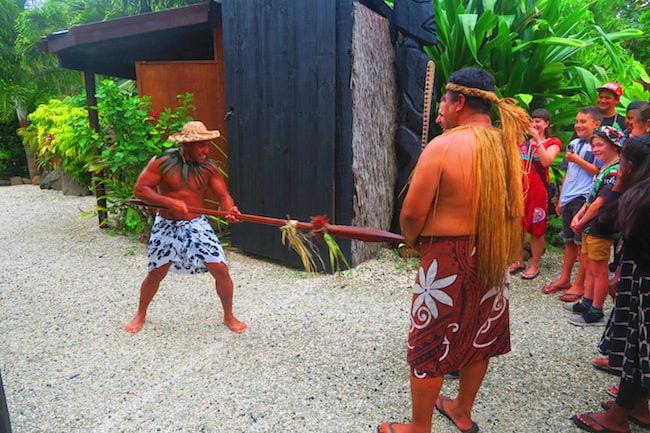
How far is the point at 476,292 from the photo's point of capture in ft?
6.11

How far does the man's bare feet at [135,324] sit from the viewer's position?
3.30 metres

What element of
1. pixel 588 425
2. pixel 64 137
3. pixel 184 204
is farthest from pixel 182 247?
pixel 64 137

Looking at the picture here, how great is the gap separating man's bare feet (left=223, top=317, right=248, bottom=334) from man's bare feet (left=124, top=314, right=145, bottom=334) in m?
0.62

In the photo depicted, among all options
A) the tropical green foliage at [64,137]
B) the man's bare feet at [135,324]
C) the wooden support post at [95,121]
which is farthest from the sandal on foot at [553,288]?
the tropical green foliage at [64,137]

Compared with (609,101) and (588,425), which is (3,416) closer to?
(588,425)

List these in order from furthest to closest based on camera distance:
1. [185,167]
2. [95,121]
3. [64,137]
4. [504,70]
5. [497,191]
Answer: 1. [64,137]
2. [95,121]
3. [504,70]
4. [185,167]
5. [497,191]

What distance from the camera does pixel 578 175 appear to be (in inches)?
149

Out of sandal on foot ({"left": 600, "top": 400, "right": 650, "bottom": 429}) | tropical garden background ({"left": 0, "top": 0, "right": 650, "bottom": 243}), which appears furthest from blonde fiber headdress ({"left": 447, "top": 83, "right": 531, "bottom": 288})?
tropical garden background ({"left": 0, "top": 0, "right": 650, "bottom": 243})

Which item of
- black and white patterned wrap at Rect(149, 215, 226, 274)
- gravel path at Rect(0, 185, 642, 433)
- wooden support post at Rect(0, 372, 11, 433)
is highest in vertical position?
black and white patterned wrap at Rect(149, 215, 226, 274)

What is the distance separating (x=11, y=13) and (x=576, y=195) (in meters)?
16.8

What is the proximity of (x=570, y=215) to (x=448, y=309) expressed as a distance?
2.61 m

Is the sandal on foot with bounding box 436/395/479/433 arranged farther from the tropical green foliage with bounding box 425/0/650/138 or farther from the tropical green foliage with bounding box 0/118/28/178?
the tropical green foliage with bounding box 0/118/28/178

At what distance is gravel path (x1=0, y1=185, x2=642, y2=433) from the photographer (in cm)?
235

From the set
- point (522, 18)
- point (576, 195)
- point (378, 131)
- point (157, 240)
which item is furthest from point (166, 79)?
point (576, 195)
